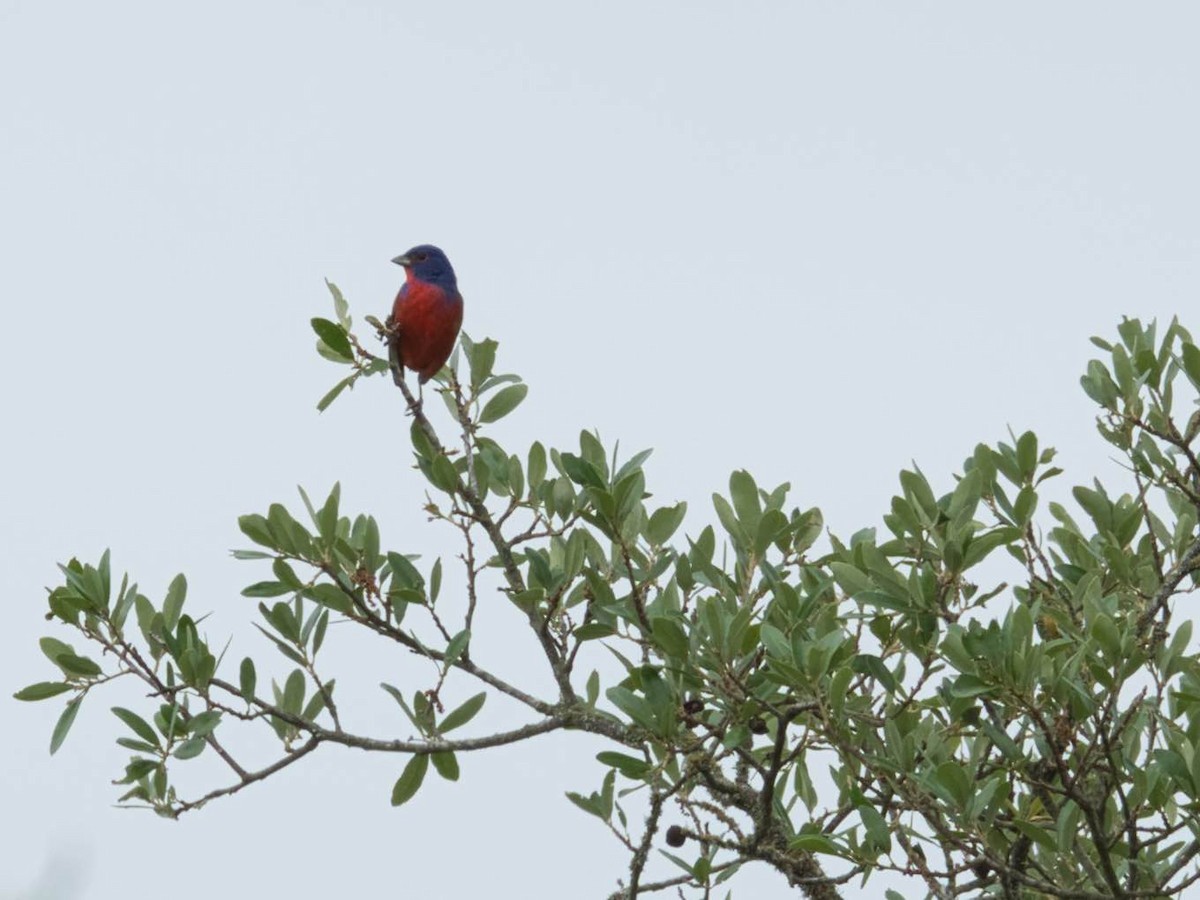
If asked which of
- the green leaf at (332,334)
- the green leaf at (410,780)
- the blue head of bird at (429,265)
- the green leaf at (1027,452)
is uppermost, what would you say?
the blue head of bird at (429,265)

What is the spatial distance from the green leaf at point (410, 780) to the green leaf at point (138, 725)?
2.15 feet

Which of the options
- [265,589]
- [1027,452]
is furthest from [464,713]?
[1027,452]

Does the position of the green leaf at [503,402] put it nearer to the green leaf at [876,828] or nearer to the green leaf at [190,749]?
the green leaf at [190,749]

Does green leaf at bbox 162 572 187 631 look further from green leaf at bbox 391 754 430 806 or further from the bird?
the bird

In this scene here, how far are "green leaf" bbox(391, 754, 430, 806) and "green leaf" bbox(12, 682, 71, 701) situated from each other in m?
0.94

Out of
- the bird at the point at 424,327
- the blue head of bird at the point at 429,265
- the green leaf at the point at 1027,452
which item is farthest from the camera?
the blue head of bird at the point at 429,265

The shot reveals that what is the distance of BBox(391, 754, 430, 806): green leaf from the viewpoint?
4.27 metres

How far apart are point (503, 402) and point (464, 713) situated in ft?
3.14

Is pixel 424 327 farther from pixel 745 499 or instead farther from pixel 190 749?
pixel 190 749

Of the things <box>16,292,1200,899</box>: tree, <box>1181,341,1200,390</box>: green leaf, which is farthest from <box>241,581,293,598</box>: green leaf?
<box>1181,341,1200,390</box>: green leaf

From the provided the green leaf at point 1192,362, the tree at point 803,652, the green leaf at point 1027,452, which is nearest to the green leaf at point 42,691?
the tree at point 803,652

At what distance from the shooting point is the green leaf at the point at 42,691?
429 cm

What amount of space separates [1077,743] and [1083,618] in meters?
0.43

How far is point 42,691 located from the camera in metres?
4.31
